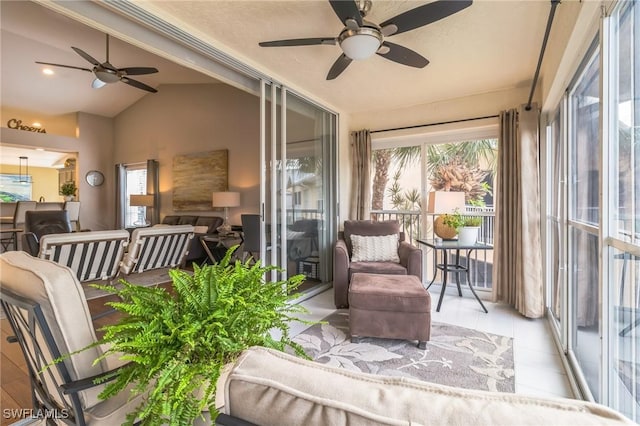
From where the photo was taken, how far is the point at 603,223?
1427 mm

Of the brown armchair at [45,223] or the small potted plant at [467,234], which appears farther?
the brown armchair at [45,223]

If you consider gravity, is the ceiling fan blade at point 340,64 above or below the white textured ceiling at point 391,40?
below

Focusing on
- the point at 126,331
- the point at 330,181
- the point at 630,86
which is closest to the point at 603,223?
A: the point at 630,86

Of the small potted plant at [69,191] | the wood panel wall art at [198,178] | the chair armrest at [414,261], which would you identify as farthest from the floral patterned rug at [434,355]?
the small potted plant at [69,191]

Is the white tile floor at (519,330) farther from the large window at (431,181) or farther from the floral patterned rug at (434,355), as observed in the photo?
the large window at (431,181)

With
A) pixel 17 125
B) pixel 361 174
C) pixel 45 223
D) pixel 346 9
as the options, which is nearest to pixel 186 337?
pixel 346 9

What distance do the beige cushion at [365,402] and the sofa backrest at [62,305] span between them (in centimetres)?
77

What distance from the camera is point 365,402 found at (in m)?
0.43

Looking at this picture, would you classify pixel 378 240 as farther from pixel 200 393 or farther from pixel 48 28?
pixel 48 28

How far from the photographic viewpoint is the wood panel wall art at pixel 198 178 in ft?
18.6

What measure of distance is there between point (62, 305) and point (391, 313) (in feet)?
7.05

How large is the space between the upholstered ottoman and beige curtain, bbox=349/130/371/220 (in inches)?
75.2

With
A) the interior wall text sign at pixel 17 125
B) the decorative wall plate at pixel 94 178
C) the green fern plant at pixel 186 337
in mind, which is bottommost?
the green fern plant at pixel 186 337

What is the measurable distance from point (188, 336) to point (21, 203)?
23.5 ft
